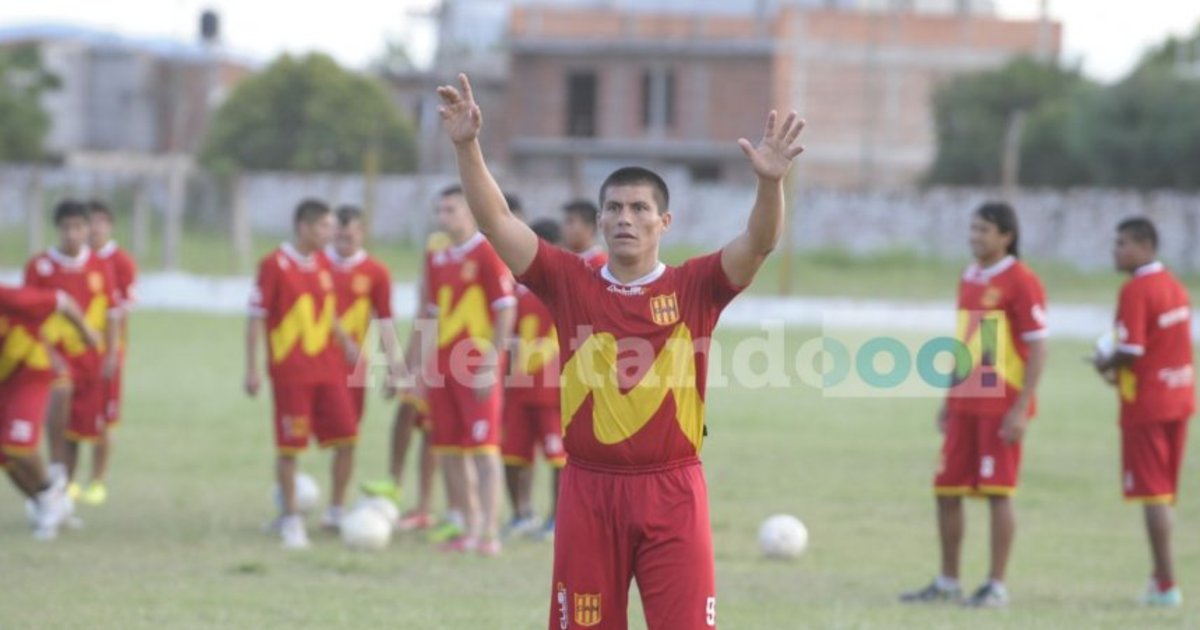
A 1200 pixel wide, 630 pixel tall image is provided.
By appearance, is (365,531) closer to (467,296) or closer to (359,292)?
(467,296)

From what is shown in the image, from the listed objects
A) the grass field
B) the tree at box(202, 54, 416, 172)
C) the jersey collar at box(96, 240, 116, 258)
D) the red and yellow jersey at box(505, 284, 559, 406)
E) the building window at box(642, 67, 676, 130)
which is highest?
the building window at box(642, 67, 676, 130)

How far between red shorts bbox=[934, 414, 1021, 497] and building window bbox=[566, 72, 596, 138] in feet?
160

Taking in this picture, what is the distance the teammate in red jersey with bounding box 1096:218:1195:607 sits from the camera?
9.98 m

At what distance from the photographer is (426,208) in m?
39.6

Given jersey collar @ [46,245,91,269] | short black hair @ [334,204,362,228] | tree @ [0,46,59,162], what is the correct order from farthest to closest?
tree @ [0,46,59,162] → jersey collar @ [46,245,91,269] → short black hair @ [334,204,362,228]

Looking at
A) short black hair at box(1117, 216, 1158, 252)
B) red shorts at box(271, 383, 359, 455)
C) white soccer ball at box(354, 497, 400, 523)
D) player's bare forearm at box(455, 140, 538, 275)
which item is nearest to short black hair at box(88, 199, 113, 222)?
red shorts at box(271, 383, 359, 455)

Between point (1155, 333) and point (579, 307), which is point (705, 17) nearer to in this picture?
point (1155, 333)

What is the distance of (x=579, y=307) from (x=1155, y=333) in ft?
16.4

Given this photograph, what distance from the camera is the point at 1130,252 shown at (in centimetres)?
1009

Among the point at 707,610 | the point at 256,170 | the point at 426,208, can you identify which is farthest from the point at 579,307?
the point at 256,170

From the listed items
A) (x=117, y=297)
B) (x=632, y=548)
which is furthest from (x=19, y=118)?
(x=632, y=548)

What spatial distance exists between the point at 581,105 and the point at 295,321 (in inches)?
1865

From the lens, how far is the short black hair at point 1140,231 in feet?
33.0

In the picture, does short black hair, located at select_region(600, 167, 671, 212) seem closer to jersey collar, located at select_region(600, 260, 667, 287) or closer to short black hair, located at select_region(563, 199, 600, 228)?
jersey collar, located at select_region(600, 260, 667, 287)
